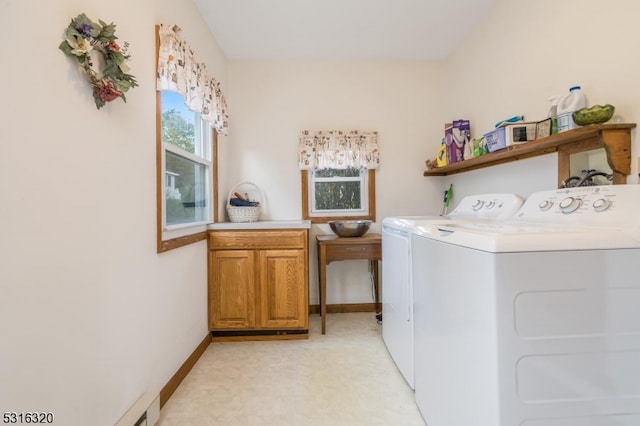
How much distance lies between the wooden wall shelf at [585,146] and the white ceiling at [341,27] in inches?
49.9

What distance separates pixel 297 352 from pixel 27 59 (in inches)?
83.7

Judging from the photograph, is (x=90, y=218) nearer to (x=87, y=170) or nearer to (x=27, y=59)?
(x=87, y=170)

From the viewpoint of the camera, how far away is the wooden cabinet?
235cm

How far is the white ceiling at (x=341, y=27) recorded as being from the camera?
2213mm

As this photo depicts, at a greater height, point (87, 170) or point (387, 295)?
point (87, 170)

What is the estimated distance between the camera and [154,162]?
1.56m

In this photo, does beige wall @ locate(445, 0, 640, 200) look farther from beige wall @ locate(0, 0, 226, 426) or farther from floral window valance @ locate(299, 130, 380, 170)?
beige wall @ locate(0, 0, 226, 426)

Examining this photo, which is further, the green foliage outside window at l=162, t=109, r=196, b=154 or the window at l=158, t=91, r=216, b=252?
the green foliage outside window at l=162, t=109, r=196, b=154

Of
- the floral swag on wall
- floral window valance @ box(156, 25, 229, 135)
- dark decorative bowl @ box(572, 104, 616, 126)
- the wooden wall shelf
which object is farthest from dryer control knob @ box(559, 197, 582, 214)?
floral window valance @ box(156, 25, 229, 135)

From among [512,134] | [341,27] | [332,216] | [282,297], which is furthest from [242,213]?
[512,134]

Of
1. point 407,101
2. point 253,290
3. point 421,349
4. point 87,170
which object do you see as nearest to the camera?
point 87,170

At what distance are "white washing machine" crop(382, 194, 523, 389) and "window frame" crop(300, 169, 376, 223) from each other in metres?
0.90

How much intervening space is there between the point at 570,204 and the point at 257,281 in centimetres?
205

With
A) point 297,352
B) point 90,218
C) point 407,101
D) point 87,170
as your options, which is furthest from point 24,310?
point 407,101
